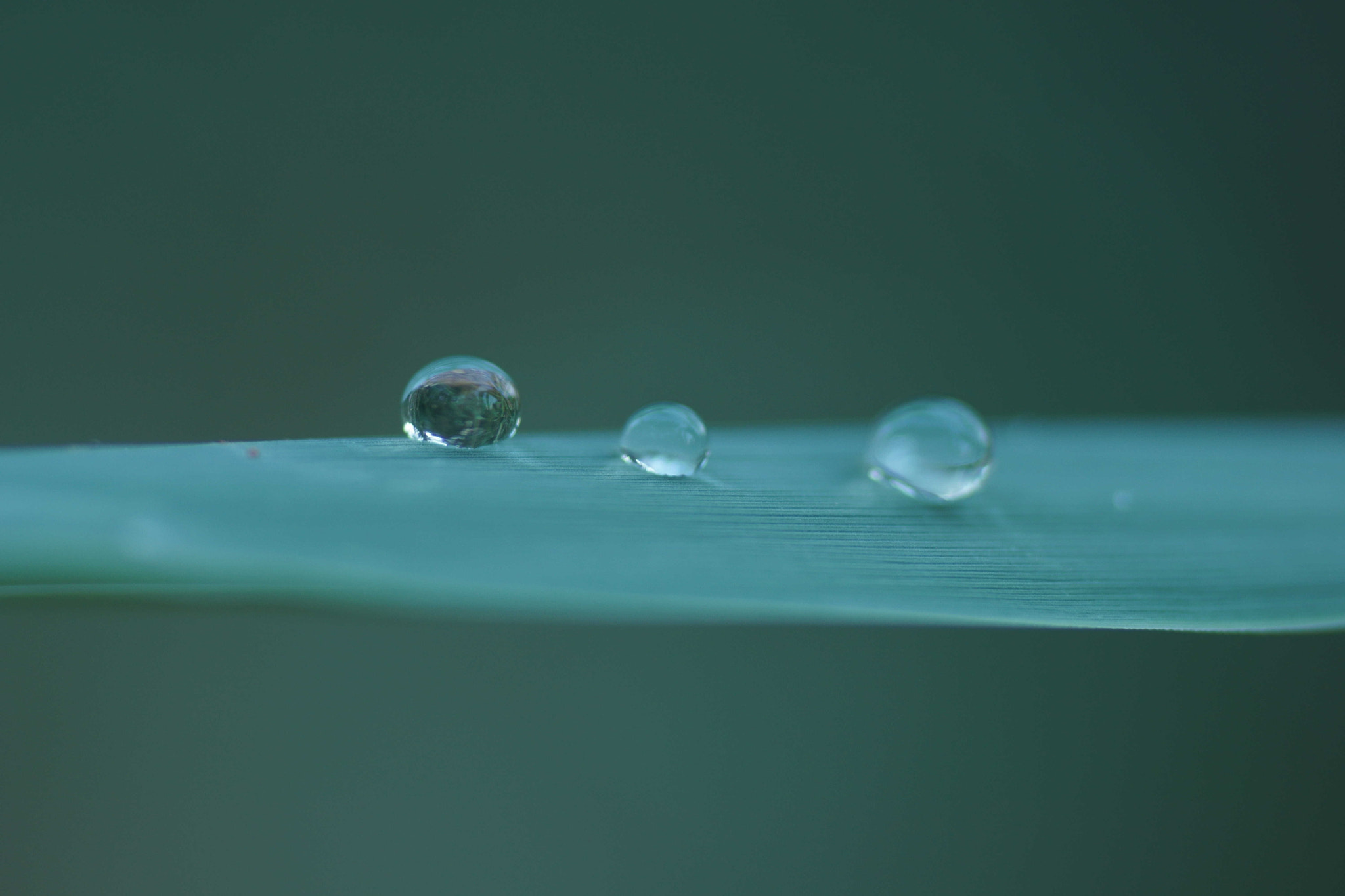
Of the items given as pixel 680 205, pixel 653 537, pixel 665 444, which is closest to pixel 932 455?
pixel 665 444

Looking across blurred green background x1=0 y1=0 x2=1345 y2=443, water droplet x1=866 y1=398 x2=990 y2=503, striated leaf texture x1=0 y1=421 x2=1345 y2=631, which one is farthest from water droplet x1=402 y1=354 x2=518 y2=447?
blurred green background x1=0 y1=0 x2=1345 y2=443

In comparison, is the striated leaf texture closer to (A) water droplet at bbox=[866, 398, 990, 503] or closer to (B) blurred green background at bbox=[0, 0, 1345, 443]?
(A) water droplet at bbox=[866, 398, 990, 503]

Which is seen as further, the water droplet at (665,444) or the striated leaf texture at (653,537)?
the water droplet at (665,444)

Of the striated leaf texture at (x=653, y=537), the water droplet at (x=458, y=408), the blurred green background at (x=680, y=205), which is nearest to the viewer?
the striated leaf texture at (x=653, y=537)

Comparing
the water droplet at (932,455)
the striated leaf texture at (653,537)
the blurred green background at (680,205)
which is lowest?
the striated leaf texture at (653,537)

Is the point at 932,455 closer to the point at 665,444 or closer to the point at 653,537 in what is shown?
the point at 665,444

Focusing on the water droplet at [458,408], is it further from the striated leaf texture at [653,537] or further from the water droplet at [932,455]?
the water droplet at [932,455]

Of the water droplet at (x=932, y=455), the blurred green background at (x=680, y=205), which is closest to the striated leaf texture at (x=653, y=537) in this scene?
the water droplet at (x=932, y=455)
